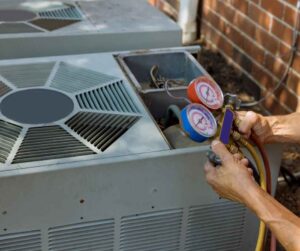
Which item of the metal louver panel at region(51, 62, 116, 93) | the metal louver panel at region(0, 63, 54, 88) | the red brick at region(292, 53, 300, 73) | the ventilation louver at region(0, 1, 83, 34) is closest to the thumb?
the metal louver panel at region(51, 62, 116, 93)

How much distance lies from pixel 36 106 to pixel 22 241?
0.45 metres

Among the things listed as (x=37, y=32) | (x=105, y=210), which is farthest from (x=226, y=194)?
(x=37, y=32)

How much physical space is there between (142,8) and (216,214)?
1.30 meters

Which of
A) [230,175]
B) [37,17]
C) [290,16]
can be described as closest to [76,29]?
[37,17]

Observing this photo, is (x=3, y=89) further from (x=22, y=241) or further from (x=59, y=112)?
(x=22, y=241)

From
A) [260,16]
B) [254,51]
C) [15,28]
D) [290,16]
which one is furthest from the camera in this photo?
[254,51]

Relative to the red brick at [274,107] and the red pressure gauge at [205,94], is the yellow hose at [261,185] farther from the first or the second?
the red brick at [274,107]

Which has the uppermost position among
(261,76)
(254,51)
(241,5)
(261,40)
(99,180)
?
(99,180)

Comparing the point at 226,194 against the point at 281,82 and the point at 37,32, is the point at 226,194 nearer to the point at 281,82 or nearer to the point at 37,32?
the point at 37,32

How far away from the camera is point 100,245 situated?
1.62 m

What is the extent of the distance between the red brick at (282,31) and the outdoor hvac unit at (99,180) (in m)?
1.45

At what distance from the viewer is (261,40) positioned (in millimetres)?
3365

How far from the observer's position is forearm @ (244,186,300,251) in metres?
1.29

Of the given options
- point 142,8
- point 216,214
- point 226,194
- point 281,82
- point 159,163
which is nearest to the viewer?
point 226,194
